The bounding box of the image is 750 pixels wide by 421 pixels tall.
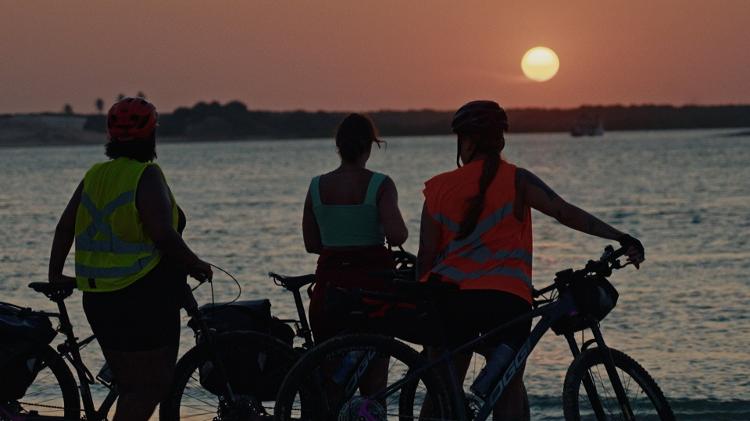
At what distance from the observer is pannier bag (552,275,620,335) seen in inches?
199

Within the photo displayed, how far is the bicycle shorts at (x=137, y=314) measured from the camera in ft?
16.4

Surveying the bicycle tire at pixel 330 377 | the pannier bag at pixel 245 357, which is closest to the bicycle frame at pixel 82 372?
the pannier bag at pixel 245 357

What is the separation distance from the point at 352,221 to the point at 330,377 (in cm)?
90

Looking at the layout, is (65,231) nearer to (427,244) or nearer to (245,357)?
(245,357)

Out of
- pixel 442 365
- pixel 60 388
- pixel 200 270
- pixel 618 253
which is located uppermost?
pixel 618 253

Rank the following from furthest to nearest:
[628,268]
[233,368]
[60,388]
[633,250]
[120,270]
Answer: [628,268] → [60,388] → [233,368] → [120,270] → [633,250]

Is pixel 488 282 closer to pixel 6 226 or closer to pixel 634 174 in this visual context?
pixel 6 226

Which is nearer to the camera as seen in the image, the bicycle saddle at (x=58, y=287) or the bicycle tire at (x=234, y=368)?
the bicycle tire at (x=234, y=368)

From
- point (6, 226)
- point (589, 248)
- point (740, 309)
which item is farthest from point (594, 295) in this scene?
point (6, 226)

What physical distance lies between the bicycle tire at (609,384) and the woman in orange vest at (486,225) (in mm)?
205

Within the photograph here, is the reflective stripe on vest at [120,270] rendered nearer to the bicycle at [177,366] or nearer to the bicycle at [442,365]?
the bicycle at [177,366]

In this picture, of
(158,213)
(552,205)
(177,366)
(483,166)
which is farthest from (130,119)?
(552,205)

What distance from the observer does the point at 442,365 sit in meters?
5.02

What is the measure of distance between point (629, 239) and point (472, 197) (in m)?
0.58
